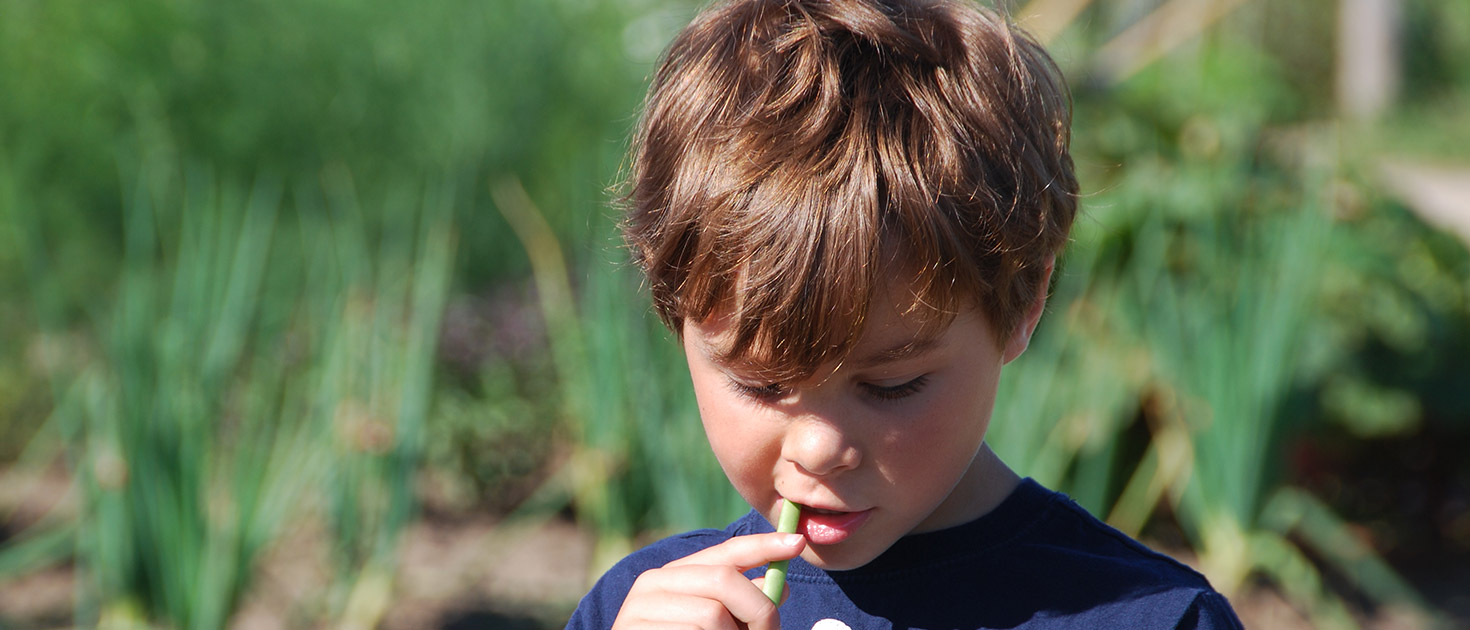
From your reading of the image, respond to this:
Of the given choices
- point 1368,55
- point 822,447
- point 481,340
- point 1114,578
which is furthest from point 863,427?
point 1368,55

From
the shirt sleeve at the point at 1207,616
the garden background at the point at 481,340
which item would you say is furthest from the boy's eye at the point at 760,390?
the garden background at the point at 481,340

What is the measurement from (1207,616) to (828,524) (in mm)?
329

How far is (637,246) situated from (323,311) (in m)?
1.88

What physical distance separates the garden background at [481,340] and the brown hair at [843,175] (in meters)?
0.31

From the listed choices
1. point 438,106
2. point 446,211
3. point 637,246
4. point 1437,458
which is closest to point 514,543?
point 446,211

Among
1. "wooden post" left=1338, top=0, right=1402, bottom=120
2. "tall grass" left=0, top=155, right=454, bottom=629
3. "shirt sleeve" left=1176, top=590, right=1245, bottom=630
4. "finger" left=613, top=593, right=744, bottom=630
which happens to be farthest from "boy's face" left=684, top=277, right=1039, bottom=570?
"wooden post" left=1338, top=0, right=1402, bottom=120

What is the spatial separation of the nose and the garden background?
1.92 ft

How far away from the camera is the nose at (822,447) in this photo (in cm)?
91

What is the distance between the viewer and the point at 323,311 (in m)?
2.77

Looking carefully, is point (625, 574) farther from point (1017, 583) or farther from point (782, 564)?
point (1017, 583)

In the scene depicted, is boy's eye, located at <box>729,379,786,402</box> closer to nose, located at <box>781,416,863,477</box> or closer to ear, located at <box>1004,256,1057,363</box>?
nose, located at <box>781,416,863,477</box>

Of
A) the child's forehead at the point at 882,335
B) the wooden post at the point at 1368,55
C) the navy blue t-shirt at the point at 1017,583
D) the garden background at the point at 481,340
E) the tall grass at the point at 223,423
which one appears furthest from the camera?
the wooden post at the point at 1368,55

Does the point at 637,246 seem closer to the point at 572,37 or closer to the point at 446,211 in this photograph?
the point at 446,211

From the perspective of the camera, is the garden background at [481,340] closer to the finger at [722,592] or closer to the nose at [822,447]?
the nose at [822,447]
